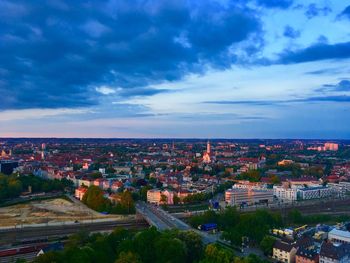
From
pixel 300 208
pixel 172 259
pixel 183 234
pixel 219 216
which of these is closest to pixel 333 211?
pixel 300 208

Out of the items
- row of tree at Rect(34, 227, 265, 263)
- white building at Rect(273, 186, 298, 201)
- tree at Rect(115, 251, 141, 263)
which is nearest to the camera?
tree at Rect(115, 251, 141, 263)

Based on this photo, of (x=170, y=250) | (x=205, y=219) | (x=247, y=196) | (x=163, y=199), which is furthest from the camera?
(x=247, y=196)

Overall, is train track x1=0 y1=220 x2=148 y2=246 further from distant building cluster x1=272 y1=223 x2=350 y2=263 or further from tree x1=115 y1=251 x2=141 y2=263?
tree x1=115 y1=251 x2=141 y2=263

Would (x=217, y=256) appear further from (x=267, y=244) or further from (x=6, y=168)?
(x=6, y=168)

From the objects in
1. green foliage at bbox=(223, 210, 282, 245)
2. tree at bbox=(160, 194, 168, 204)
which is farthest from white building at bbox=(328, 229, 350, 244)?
tree at bbox=(160, 194, 168, 204)

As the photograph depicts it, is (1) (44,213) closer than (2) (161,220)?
No

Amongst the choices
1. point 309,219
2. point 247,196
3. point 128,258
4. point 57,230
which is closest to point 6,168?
point 57,230
